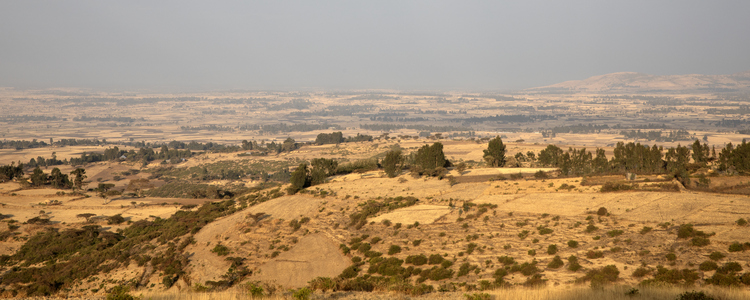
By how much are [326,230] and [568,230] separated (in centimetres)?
2082

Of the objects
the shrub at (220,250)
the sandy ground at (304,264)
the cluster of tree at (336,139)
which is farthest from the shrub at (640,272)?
the cluster of tree at (336,139)

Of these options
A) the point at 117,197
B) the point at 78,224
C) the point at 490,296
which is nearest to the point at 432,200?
the point at 490,296

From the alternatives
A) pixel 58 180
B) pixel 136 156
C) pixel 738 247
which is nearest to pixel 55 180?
pixel 58 180

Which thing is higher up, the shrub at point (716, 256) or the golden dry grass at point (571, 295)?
the golden dry grass at point (571, 295)

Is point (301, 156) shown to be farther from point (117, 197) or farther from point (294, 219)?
point (294, 219)

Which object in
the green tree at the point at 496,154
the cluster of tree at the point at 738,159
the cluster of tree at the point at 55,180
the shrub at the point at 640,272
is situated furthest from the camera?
the cluster of tree at the point at 55,180

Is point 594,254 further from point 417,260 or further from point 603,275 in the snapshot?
point 417,260

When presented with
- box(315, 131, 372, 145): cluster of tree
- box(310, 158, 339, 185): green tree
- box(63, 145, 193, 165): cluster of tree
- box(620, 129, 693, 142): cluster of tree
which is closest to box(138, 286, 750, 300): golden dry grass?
box(310, 158, 339, 185): green tree

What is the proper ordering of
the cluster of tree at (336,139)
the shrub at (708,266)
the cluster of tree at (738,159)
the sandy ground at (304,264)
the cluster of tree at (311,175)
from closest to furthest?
the shrub at (708,266) < the sandy ground at (304,264) < the cluster of tree at (738,159) < the cluster of tree at (311,175) < the cluster of tree at (336,139)

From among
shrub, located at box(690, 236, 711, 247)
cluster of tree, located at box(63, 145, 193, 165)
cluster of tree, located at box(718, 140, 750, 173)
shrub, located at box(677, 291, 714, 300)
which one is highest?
cluster of tree, located at box(718, 140, 750, 173)

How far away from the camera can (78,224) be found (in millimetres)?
53250

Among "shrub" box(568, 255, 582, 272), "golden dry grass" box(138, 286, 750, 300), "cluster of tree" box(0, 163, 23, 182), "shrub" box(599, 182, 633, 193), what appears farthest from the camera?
"cluster of tree" box(0, 163, 23, 182)

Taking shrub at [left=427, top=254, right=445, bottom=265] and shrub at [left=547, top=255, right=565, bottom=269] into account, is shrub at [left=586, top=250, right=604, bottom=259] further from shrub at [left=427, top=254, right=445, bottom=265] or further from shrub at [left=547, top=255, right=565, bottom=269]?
shrub at [left=427, top=254, right=445, bottom=265]

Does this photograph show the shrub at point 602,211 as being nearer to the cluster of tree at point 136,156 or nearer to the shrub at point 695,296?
the shrub at point 695,296
